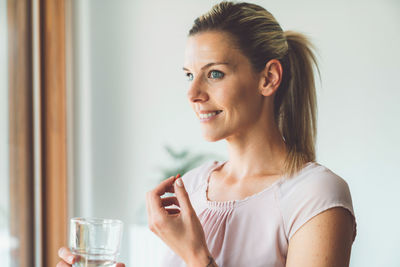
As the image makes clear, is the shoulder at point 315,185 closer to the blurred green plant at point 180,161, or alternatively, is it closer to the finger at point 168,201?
the finger at point 168,201

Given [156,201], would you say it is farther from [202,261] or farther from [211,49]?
[211,49]

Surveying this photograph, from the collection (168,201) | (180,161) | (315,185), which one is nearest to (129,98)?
(180,161)

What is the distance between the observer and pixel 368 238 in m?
2.69

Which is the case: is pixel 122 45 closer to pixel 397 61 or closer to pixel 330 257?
pixel 397 61

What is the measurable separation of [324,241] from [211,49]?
0.53 m

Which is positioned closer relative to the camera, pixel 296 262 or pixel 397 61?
pixel 296 262

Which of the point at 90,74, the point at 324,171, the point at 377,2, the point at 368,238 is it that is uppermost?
the point at 377,2

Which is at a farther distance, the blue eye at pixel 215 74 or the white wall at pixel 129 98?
the white wall at pixel 129 98

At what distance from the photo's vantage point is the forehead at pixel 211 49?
1.12 meters

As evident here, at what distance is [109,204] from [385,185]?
71.5 inches

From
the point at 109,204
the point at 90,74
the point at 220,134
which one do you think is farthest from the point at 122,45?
the point at 220,134

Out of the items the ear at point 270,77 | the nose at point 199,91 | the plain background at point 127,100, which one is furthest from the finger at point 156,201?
the plain background at point 127,100

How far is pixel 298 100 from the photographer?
48.1 inches

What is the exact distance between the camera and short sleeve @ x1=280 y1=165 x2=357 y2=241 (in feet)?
3.19
